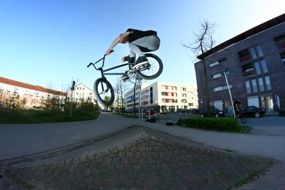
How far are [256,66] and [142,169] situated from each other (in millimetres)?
44640

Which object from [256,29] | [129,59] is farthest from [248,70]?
[129,59]

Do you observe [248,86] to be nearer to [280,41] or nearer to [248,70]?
[248,70]

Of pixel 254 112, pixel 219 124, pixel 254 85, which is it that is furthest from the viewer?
pixel 254 85

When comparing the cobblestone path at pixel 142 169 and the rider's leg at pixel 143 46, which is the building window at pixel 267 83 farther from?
the rider's leg at pixel 143 46

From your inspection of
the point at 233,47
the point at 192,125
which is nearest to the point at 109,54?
the point at 192,125

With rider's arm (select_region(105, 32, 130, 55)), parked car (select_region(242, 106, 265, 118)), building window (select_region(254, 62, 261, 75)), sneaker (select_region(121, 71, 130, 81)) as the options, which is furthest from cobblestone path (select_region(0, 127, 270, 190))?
building window (select_region(254, 62, 261, 75))

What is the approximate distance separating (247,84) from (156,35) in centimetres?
4368

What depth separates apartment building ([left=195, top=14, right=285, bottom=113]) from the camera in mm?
39375

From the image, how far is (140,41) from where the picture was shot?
7.08m

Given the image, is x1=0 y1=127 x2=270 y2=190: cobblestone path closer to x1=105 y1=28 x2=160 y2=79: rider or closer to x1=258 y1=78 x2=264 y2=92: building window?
x1=105 y1=28 x2=160 y2=79: rider

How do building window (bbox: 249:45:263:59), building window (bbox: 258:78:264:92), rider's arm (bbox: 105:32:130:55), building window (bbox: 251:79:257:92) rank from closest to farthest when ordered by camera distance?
rider's arm (bbox: 105:32:130:55), building window (bbox: 258:78:264:92), building window (bbox: 249:45:263:59), building window (bbox: 251:79:257:92)

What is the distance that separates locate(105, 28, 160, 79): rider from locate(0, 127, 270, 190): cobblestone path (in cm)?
246

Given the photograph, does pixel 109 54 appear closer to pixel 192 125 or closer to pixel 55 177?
pixel 55 177

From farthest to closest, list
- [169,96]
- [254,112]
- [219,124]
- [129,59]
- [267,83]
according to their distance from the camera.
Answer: [169,96], [267,83], [254,112], [219,124], [129,59]
